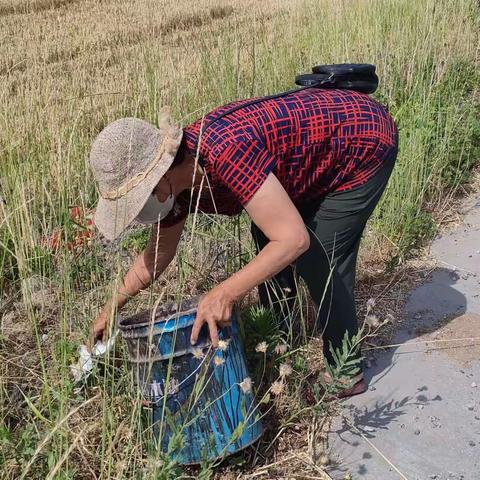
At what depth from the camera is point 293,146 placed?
7.08 feet

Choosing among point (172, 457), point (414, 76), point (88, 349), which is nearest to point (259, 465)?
point (172, 457)

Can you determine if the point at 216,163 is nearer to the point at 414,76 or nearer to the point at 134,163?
the point at 134,163

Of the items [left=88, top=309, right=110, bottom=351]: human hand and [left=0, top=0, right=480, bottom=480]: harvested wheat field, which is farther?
[left=88, top=309, right=110, bottom=351]: human hand

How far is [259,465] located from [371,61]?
12.3 feet

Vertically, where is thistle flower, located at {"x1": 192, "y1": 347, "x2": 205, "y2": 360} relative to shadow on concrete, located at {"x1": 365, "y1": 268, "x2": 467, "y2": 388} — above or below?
above

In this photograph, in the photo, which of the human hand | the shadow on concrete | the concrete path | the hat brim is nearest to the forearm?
the hat brim

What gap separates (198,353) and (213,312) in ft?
0.41

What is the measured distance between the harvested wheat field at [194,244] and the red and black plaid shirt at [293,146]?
179 mm

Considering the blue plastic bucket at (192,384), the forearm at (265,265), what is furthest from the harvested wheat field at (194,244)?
the forearm at (265,265)

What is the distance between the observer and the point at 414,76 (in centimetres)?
510

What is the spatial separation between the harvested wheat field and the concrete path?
98 mm

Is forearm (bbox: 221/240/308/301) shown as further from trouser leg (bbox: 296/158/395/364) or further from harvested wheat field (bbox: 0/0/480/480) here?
trouser leg (bbox: 296/158/395/364)

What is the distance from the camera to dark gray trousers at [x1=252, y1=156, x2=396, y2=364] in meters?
2.39

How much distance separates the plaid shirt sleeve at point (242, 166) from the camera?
190 cm
